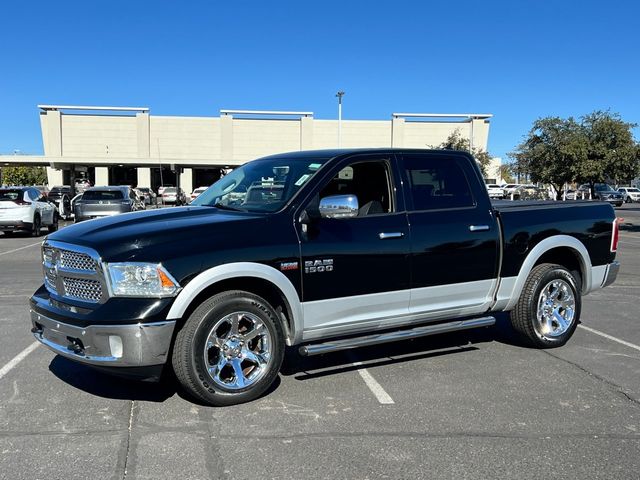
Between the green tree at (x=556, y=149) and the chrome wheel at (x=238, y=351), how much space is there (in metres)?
23.2

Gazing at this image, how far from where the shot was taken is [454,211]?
5570mm

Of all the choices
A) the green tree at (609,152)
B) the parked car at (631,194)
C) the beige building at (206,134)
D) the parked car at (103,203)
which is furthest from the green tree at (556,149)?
the parked car at (631,194)

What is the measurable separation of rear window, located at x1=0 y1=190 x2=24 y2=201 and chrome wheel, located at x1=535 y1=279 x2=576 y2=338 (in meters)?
17.6

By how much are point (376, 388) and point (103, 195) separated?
53.1ft

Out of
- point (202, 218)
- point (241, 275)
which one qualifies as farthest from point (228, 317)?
point (202, 218)

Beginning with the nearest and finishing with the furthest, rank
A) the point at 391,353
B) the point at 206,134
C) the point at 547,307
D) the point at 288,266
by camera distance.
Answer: the point at 288,266 < the point at 391,353 < the point at 547,307 < the point at 206,134

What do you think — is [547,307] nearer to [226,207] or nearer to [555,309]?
[555,309]

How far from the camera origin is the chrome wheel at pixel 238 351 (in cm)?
443

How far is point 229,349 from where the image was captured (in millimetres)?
4496

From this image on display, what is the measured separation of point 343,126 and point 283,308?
178 ft

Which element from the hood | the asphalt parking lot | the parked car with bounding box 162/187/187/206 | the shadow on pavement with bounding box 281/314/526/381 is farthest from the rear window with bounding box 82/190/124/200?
the parked car with bounding box 162/187/187/206

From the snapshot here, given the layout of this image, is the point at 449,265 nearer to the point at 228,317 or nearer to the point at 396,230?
the point at 396,230

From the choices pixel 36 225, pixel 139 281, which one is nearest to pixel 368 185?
pixel 139 281

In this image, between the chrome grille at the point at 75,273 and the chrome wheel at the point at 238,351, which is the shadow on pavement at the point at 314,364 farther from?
the chrome grille at the point at 75,273
